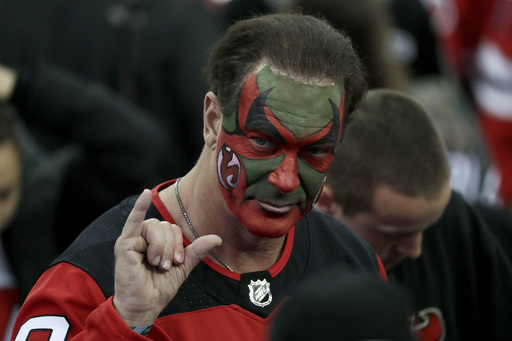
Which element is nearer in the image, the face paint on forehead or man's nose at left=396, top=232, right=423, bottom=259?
the face paint on forehead

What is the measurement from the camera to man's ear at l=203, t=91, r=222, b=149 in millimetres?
2693

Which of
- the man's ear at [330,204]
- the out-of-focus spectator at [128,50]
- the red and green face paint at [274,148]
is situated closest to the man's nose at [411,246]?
the man's ear at [330,204]

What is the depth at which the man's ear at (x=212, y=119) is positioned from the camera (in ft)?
8.84

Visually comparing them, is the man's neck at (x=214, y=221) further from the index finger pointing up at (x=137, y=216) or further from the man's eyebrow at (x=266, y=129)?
the index finger pointing up at (x=137, y=216)

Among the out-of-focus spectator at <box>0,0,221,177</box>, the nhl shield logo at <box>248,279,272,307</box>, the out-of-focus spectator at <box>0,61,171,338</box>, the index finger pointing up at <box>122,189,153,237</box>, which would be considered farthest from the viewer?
the out-of-focus spectator at <box>0,0,221,177</box>

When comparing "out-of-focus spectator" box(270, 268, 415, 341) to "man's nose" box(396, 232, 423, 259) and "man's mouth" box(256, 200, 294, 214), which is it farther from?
"man's nose" box(396, 232, 423, 259)

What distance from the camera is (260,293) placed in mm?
2703

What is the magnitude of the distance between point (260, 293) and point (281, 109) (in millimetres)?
567

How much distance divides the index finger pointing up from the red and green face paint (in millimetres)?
360

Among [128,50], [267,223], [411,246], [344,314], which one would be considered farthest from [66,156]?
[344,314]

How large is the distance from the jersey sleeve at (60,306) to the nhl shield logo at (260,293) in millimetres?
320

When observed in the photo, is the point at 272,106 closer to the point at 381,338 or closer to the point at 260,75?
the point at 260,75

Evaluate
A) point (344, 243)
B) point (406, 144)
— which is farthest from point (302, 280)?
point (406, 144)

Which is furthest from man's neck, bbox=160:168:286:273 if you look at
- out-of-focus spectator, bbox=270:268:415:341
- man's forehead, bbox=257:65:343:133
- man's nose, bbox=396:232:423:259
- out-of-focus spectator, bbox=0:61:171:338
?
out-of-focus spectator, bbox=0:61:171:338
